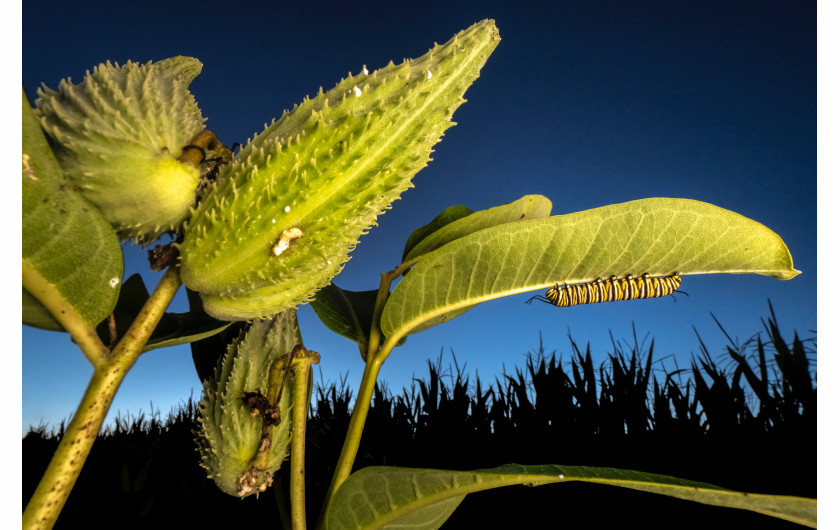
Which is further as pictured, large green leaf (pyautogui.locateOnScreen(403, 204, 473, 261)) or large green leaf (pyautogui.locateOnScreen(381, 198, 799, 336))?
large green leaf (pyautogui.locateOnScreen(403, 204, 473, 261))

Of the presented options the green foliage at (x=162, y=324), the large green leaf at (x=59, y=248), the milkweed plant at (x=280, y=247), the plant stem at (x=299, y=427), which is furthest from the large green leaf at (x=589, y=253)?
the large green leaf at (x=59, y=248)

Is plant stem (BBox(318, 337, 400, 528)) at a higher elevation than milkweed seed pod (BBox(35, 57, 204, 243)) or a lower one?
lower

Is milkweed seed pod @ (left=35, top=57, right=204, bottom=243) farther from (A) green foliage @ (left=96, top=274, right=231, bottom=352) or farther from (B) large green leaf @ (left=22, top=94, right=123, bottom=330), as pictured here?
(A) green foliage @ (left=96, top=274, right=231, bottom=352)

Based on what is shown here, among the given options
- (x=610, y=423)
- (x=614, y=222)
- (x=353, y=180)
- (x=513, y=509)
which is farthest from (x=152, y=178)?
(x=610, y=423)

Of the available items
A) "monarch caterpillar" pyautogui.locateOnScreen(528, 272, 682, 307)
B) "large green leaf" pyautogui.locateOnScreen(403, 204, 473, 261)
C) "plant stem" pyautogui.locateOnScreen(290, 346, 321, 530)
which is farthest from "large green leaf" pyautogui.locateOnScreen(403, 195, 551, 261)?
"plant stem" pyautogui.locateOnScreen(290, 346, 321, 530)

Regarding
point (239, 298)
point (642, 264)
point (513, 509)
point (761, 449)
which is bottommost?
point (513, 509)

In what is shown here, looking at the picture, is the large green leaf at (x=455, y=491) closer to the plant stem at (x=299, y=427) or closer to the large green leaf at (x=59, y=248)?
the plant stem at (x=299, y=427)

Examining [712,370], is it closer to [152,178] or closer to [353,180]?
[353,180]

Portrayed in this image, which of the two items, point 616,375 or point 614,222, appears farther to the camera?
point 616,375
